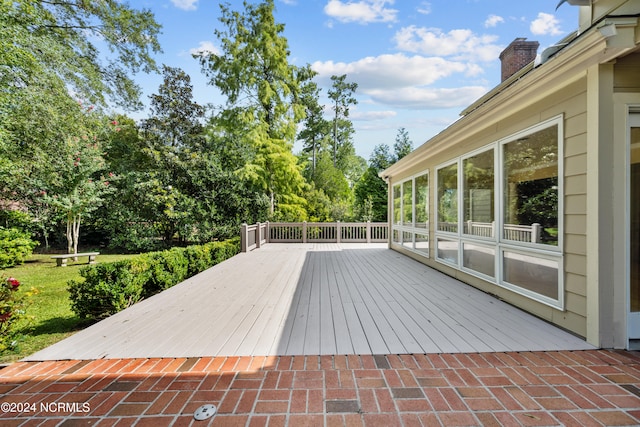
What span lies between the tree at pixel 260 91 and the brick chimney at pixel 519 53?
8.60m

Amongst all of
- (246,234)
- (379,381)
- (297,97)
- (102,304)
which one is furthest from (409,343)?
(297,97)

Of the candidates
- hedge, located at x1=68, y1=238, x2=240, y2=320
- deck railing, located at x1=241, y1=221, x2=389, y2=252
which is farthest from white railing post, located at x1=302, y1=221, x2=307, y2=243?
hedge, located at x1=68, y1=238, x2=240, y2=320

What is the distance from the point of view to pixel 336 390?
1.84 metres

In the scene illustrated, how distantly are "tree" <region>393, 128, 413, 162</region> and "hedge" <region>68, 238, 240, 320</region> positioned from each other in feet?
58.9

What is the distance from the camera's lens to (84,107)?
708cm

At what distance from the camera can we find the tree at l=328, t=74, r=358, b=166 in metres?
20.2

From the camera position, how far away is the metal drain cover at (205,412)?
1.61 meters

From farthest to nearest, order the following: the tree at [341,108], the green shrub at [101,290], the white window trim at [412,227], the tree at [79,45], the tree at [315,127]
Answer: the tree at [341,108]
the tree at [315,127]
the white window trim at [412,227]
the tree at [79,45]
the green shrub at [101,290]

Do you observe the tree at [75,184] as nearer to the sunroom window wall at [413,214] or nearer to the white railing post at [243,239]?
the white railing post at [243,239]

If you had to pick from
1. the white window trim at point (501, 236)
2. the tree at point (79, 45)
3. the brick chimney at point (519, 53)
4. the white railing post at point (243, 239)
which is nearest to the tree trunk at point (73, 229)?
the tree at point (79, 45)

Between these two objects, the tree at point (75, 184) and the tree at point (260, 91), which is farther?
the tree at point (260, 91)

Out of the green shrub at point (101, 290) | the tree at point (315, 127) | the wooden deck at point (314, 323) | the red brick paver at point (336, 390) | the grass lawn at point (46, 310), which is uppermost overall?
the tree at point (315, 127)

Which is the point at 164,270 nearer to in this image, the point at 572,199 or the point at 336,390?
the point at 336,390

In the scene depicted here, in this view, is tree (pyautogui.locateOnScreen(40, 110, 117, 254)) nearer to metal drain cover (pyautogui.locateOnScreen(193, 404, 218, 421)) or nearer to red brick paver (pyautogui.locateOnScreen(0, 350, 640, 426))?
red brick paver (pyautogui.locateOnScreen(0, 350, 640, 426))
